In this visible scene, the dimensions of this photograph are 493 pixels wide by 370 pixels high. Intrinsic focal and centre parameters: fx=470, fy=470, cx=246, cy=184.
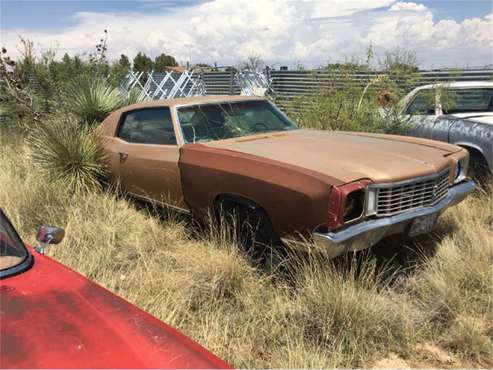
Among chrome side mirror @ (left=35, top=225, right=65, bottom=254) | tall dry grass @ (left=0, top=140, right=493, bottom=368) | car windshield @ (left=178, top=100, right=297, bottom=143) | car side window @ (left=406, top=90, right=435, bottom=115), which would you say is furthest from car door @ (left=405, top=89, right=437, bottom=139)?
chrome side mirror @ (left=35, top=225, right=65, bottom=254)

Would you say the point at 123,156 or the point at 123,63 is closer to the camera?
the point at 123,156

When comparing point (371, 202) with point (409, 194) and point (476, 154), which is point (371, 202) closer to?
point (409, 194)

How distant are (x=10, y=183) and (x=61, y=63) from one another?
26.6 feet

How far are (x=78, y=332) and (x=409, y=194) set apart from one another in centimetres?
264

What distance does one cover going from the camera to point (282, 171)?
3.46 metres

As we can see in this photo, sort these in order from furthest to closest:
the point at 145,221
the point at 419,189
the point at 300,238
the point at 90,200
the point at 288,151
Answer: the point at 90,200 → the point at 145,221 → the point at 288,151 → the point at 419,189 → the point at 300,238

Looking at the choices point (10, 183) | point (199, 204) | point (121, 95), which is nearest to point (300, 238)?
point (199, 204)

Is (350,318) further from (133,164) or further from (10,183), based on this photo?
(10,183)

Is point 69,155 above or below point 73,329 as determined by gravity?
below

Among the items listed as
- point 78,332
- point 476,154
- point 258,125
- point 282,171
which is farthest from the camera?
point 476,154

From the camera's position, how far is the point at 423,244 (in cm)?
435

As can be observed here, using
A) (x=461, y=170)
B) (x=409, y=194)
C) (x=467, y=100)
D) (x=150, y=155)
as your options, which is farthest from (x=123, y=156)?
(x=467, y=100)

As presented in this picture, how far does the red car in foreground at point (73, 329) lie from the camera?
1531 millimetres

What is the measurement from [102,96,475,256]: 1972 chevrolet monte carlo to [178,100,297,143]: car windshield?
1 centimetres
